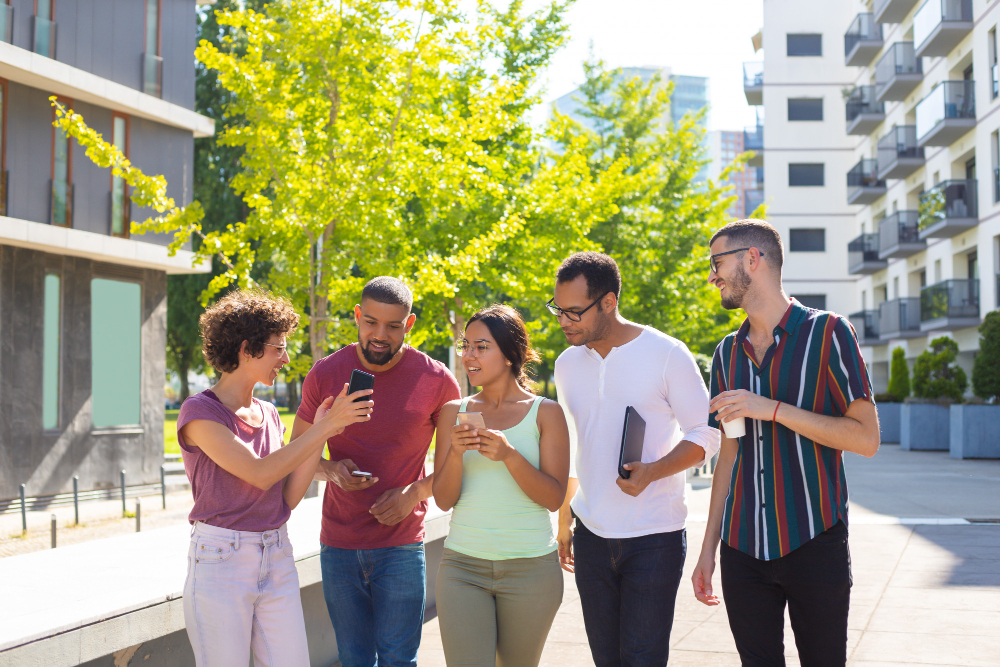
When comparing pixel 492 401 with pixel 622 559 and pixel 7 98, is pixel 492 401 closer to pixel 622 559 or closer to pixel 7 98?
pixel 622 559

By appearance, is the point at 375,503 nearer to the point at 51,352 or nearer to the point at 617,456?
the point at 617,456

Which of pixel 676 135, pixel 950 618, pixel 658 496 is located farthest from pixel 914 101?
pixel 658 496

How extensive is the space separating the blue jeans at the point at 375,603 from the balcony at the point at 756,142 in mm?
45180

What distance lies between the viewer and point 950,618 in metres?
6.52

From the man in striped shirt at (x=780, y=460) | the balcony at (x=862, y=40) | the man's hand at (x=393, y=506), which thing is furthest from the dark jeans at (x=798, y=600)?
the balcony at (x=862, y=40)

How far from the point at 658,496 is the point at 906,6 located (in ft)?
130

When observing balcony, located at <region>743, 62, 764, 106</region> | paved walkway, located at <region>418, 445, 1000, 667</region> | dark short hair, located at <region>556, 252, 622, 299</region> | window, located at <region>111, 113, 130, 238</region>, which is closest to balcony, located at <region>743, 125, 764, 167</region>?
balcony, located at <region>743, 62, 764, 106</region>

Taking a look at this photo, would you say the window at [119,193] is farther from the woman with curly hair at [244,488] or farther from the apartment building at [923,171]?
the apartment building at [923,171]

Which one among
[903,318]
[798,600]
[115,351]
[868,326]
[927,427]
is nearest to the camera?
[798,600]

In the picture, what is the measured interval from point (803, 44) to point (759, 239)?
47907mm

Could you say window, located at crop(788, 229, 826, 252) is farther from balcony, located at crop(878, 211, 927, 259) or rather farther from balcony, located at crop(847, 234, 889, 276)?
balcony, located at crop(878, 211, 927, 259)

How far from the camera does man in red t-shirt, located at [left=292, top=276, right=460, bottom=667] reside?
3695mm

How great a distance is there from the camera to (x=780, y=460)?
314cm

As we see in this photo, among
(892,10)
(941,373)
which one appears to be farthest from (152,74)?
(892,10)
